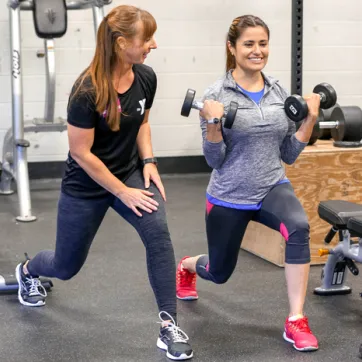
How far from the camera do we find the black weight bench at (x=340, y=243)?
338cm

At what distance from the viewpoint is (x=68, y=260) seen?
3.25m

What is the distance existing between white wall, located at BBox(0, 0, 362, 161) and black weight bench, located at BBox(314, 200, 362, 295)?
3263mm

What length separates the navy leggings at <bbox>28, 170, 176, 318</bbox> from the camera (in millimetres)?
3000

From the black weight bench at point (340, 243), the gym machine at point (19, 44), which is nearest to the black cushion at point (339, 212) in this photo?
the black weight bench at point (340, 243)

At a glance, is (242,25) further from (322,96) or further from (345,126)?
(345,126)

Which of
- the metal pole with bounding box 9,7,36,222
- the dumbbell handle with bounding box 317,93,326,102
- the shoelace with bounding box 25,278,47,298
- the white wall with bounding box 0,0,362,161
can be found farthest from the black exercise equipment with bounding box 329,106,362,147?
the white wall with bounding box 0,0,362,161

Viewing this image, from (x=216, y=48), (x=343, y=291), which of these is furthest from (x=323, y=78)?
(x=343, y=291)

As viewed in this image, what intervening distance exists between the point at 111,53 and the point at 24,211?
8.88 ft

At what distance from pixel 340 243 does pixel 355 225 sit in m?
0.38

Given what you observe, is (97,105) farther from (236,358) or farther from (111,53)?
(236,358)

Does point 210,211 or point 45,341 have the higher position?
point 210,211

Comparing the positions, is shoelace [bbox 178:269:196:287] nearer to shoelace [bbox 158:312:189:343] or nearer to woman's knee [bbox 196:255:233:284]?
woman's knee [bbox 196:255:233:284]

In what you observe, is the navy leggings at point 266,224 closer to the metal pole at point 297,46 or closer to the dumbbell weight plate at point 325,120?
the dumbbell weight plate at point 325,120

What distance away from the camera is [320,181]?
13.7 ft
